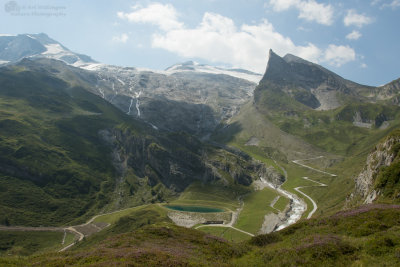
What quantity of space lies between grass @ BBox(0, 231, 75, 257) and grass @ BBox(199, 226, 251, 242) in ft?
262

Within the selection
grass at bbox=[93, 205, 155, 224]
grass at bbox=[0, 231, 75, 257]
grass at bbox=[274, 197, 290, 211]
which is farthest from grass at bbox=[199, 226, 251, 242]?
grass at bbox=[0, 231, 75, 257]

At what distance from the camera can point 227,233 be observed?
14100 centimetres

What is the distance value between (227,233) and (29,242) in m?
108

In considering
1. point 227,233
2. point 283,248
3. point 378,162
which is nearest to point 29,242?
point 227,233

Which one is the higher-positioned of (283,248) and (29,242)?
(283,248)

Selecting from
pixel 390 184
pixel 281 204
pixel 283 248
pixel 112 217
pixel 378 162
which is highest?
pixel 378 162

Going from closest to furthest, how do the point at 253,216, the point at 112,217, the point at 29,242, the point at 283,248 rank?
the point at 283,248, the point at 29,242, the point at 253,216, the point at 112,217

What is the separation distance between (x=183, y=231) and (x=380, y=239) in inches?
1558

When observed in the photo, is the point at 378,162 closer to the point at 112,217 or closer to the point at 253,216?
the point at 253,216

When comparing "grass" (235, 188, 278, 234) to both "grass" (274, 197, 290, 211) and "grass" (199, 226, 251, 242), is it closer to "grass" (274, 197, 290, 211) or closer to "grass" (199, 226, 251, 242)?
"grass" (274, 197, 290, 211)

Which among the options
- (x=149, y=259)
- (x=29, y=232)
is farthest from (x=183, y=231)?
(x=29, y=232)

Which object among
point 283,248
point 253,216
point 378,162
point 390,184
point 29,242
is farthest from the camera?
point 253,216

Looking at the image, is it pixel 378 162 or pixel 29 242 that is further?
pixel 29 242

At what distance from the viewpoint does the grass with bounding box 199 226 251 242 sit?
133 m
